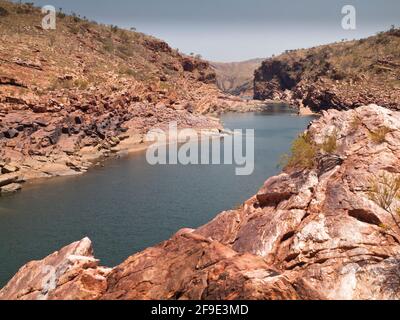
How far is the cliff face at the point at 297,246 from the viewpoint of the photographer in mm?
13719

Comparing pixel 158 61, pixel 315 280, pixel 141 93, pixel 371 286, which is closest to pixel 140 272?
pixel 315 280

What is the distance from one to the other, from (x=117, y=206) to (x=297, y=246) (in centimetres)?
3470

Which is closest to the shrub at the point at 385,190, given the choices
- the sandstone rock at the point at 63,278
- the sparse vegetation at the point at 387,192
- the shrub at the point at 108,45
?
the sparse vegetation at the point at 387,192

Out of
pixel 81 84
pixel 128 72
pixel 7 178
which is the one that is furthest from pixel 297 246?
pixel 128 72

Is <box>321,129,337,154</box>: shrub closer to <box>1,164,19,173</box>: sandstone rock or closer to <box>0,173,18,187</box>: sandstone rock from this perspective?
<box>0,173,18,187</box>: sandstone rock

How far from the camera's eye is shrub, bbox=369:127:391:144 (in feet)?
62.3

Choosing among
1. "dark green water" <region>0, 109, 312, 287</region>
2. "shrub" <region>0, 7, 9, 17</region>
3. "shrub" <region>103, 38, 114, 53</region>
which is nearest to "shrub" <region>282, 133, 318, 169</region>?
"dark green water" <region>0, 109, 312, 287</region>

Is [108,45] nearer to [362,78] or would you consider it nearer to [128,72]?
[128,72]

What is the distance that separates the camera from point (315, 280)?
565 inches

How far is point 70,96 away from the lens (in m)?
85.5

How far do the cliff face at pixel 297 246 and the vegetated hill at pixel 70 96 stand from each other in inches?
1759

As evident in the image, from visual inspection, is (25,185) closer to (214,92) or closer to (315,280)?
(315,280)

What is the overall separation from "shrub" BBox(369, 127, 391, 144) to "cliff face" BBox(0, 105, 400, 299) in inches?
1.8
